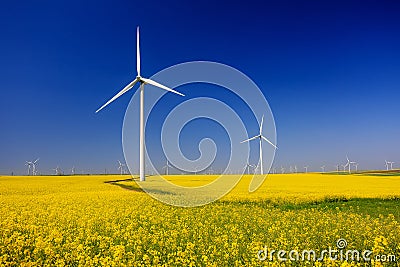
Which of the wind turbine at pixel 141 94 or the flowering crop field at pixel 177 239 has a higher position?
the wind turbine at pixel 141 94

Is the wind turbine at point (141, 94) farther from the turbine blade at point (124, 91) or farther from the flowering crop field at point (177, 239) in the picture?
the flowering crop field at point (177, 239)

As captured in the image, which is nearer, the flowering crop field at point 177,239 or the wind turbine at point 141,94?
the flowering crop field at point 177,239

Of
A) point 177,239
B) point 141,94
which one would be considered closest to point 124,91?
point 141,94

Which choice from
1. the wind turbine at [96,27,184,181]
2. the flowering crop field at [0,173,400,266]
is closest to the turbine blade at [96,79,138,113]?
the wind turbine at [96,27,184,181]

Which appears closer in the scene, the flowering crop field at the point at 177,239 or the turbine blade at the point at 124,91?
the flowering crop field at the point at 177,239

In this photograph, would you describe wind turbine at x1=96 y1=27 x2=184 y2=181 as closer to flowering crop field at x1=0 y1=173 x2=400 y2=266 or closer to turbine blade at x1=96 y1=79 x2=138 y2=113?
turbine blade at x1=96 y1=79 x2=138 y2=113

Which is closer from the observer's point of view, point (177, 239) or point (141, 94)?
point (177, 239)

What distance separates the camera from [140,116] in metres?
44.0

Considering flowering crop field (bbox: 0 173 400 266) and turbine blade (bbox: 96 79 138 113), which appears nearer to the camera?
flowering crop field (bbox: 0 173 400 266)

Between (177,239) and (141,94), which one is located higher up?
(141,94)

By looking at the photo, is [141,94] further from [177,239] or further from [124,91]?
[177,239]

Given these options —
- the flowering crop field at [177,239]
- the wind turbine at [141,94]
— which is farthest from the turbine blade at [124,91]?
the flowering crop field at [177,239]

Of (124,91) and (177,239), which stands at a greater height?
(124,91)

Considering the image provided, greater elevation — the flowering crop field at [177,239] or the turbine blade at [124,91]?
the turbine blade at [124,91]
